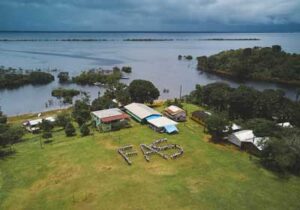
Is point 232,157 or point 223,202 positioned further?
point 232,157

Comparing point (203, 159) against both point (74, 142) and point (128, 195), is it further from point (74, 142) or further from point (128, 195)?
point (74, 142)

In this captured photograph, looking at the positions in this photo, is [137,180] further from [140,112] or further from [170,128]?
[140,112]

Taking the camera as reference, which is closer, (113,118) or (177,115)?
(113,118)

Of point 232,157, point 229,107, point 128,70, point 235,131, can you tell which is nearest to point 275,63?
point 128,70

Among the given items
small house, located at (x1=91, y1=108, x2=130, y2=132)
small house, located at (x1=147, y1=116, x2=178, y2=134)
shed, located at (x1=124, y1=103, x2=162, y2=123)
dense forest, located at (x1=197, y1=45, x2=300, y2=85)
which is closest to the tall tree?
shed, located at (x1=124, y1=103, x2=162, y2=123)

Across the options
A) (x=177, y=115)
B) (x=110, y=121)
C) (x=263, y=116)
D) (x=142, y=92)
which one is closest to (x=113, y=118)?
(x=110, y=121)

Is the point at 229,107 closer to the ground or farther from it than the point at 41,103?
farther from it

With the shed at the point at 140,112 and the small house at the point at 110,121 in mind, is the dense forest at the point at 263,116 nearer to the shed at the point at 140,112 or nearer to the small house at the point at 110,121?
the shed at the point at 140,112
